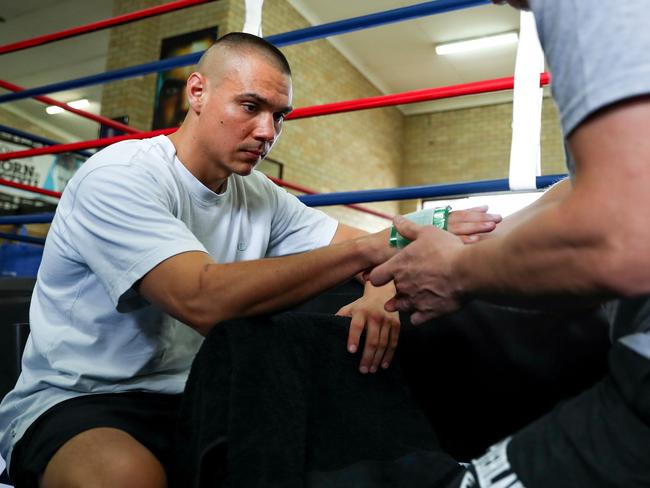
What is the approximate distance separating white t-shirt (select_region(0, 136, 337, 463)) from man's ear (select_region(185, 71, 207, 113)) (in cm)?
17

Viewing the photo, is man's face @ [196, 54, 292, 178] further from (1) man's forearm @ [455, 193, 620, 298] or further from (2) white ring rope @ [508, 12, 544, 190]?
(1) man's forearm @ [455, 193, 620, 298]

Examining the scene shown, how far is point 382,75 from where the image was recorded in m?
8.80

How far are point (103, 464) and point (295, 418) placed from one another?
1.15ft

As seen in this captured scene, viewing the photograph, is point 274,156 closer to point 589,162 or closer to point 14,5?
point 14,5

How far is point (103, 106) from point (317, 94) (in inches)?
98.7

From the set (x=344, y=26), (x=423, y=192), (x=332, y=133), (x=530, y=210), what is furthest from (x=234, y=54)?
(x=332, y=133)

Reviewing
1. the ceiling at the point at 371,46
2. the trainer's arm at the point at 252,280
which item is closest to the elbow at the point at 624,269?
the trainer's arm at the point at 252,280

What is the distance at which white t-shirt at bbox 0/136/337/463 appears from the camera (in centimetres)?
115

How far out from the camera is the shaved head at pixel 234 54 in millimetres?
1534

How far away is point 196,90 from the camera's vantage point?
5.09 feet

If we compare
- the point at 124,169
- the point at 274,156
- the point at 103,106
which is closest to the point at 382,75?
the point at 274,156

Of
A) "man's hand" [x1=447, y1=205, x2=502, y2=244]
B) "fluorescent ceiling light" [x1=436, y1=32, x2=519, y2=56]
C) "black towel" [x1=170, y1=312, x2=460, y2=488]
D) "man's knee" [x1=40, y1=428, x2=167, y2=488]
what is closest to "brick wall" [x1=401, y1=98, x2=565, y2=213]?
"fluorescent ceiling light" [x1=436, y1=32, x2=519, y2=56]

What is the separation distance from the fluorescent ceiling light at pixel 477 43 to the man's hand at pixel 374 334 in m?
7.05

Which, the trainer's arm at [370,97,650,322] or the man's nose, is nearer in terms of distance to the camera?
the trainer's arm at [370,97,650,322]
